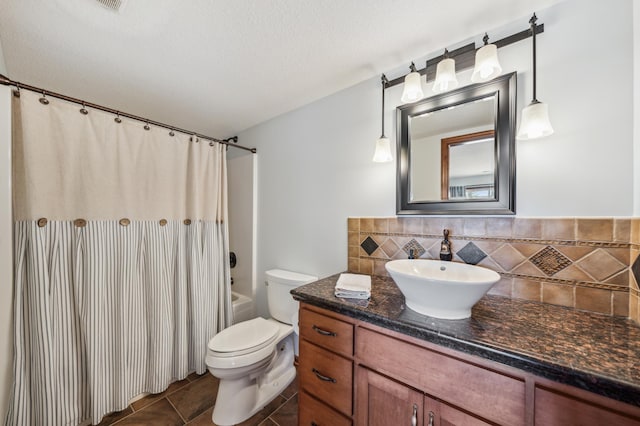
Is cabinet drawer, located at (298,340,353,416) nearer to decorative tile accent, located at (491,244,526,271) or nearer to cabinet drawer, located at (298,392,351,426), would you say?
cabinet drawer, located at (298,392,351,426)

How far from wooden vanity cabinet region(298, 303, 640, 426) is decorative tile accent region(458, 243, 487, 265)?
594mm

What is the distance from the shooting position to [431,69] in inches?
52.0

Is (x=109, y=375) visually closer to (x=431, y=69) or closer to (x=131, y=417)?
(x=131, y=417)

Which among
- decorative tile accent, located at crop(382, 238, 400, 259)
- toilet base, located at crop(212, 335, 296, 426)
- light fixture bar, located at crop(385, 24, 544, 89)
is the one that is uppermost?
light fixture bar, located at crop(385, 24, 544, 89)

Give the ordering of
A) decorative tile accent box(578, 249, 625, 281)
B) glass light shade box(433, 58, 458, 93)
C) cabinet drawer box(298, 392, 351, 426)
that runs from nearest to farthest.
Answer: decorative tile accent box(578, 249, 625, 281)
cabinet drawer box(298, 392, 351, 426)
glass light shade box(433, 58, 458, 93)

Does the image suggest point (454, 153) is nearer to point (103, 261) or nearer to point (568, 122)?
point (568, 122)

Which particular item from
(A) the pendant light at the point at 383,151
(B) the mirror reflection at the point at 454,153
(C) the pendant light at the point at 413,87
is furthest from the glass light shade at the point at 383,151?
(C) the pendant light at the point at 413,87

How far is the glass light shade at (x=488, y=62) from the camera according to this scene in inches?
41.1

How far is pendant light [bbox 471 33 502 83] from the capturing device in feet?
3.43

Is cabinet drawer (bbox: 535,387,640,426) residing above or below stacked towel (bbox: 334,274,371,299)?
below

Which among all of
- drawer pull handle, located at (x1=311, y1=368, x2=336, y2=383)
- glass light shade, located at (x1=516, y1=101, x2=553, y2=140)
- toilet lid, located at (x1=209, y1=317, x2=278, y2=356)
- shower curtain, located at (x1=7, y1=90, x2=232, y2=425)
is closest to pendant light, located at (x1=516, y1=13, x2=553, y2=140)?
glass light shade, located at (x1=516, y1=101, x2=553, y2=140)

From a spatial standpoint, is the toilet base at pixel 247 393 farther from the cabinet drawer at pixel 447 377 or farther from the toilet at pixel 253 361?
the cabinet drawer at pixel 447 377

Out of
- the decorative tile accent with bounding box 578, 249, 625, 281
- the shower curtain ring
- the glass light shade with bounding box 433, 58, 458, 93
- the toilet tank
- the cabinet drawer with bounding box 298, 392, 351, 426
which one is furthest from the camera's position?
the toilet tank

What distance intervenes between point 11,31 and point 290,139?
1.59m
